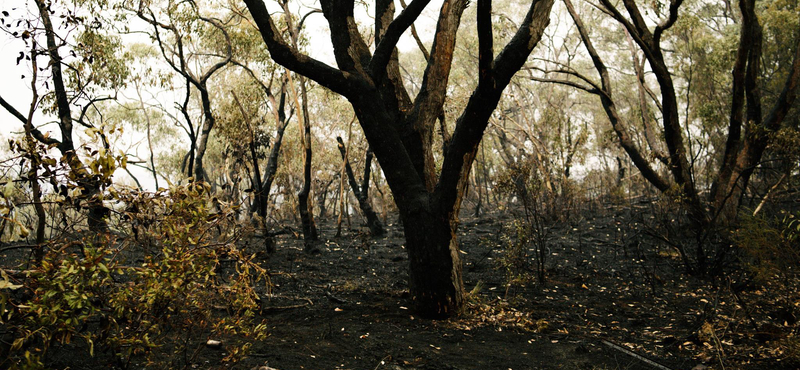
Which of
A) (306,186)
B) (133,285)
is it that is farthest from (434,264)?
(306,186)

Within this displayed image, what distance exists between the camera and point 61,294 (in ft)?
7.14

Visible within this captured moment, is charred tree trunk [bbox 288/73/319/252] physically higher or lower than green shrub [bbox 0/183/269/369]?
higher

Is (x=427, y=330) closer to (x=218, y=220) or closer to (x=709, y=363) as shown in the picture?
(x=709, y=363)

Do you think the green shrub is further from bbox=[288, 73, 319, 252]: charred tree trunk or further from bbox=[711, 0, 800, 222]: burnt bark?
bbox=[711, 0, 800, 222]: burnt bark

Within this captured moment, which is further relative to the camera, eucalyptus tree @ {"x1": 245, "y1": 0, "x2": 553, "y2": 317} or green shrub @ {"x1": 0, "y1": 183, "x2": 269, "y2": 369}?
eucalyptus tree @ {"x1": 245, "y1": 0, "x2": 553, "y2": 317}

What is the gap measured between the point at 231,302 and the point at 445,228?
2.06 meters

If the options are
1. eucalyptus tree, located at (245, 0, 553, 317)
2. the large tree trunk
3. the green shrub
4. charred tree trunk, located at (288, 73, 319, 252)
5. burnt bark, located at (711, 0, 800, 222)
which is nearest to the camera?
the green shrub

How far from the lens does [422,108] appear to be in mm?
4945

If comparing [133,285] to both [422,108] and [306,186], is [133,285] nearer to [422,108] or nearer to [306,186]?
[422,108]

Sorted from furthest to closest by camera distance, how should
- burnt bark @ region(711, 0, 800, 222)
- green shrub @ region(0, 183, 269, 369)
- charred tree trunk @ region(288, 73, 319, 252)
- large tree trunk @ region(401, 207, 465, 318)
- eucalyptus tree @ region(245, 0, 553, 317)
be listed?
1. charred tree trunk @ region(288, 73, 319, 252)
2. burnt bark @ region(711, 0, 800, 222)
3. large tree trunk @ region(401, 207, 465, 318)
4. eucalyptus tree @ region(245, 0, 553, 317)
5. green shrub @ region(0, 183, 269, 369)

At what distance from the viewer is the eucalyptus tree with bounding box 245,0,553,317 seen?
4117mm

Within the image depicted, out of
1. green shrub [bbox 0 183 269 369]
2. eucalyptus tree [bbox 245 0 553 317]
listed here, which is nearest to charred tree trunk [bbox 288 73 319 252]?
eucalyptus tree [bbox 245 0 553 317]

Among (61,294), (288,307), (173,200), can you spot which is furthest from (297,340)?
(61,294)

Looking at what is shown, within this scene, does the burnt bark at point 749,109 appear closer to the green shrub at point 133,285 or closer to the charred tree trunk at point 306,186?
the charred tree trunk at point 306,186
